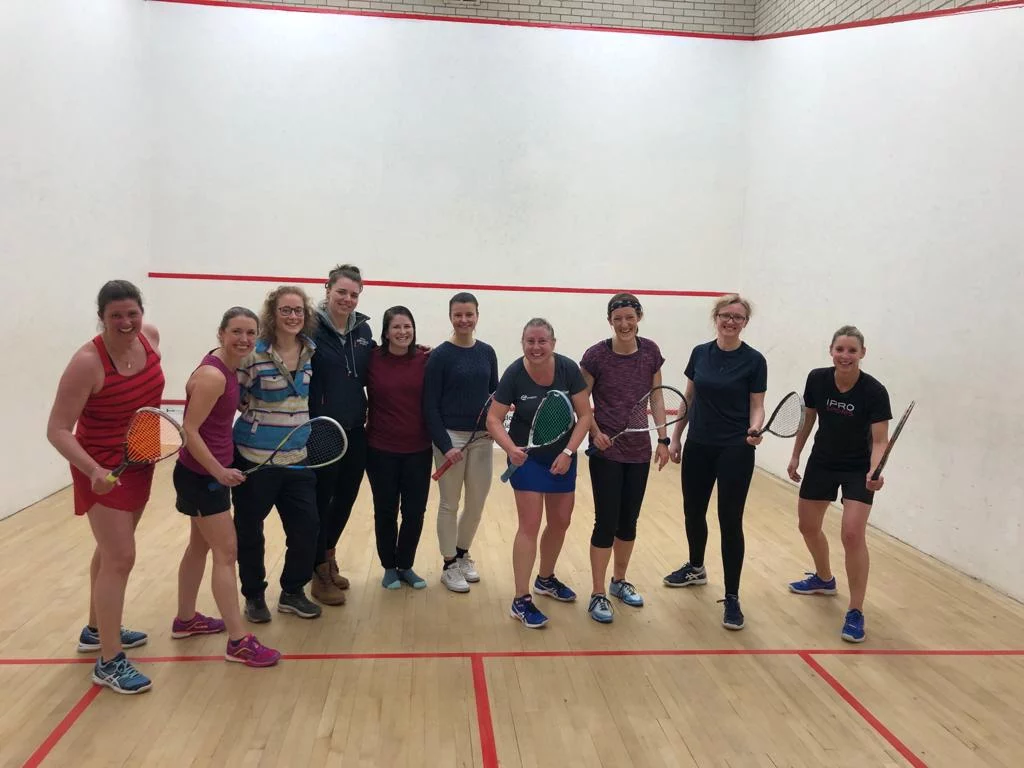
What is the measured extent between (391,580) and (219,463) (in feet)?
3.52

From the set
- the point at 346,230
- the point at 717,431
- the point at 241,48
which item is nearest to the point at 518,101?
the point at 346,230

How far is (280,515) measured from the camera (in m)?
2.48

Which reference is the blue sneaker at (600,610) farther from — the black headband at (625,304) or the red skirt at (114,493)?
the red skirt at (114,493)

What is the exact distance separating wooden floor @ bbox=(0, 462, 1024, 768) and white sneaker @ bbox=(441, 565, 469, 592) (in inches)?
1.9

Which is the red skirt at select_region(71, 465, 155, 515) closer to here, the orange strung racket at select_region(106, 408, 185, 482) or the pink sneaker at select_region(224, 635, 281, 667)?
the orange strung racket at select_region(106, 408, 185, 482)

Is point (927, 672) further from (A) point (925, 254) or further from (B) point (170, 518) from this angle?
(B) point (170, 518)

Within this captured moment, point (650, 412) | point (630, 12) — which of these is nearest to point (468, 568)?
point (650, 412)

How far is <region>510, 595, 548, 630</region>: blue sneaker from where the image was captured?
2590 mm

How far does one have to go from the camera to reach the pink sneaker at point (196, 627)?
244cm

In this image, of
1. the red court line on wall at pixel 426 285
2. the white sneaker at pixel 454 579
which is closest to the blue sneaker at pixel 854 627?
the white sneaker at pixel 454 579

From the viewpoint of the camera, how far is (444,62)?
555 cm

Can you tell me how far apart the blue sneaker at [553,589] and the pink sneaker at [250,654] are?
1.04 metres

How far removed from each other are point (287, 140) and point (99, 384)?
13.3ft

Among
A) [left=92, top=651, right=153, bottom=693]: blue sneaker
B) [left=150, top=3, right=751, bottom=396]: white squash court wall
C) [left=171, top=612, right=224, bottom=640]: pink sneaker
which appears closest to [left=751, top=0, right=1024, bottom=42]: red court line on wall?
[left=150, top=3, right=751, bottom=396]: white squash court wall
